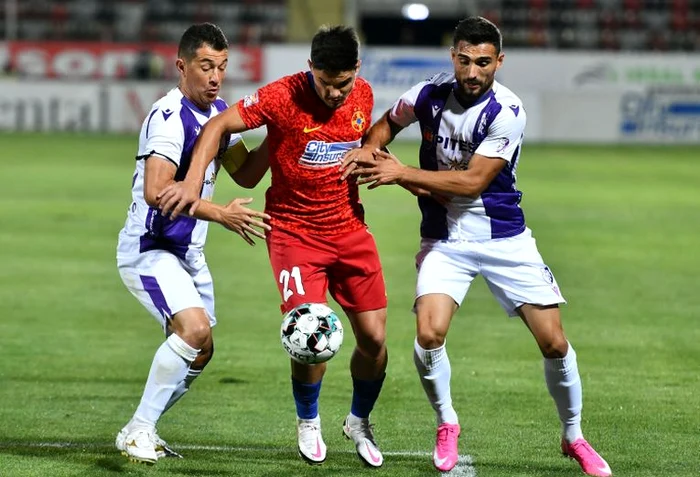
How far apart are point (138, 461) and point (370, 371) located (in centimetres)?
129

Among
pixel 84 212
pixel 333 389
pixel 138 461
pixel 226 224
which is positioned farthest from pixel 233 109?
pixel 84 212

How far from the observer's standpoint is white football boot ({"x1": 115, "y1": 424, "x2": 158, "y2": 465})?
6035mm

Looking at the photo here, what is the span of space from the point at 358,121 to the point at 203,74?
32.4 inches

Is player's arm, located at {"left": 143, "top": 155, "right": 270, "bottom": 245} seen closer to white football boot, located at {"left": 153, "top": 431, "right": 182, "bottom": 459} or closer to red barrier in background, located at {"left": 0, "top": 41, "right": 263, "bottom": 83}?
white football boot, located at {"left": 153, "top": 431, "right": 182, "bottom": 459}

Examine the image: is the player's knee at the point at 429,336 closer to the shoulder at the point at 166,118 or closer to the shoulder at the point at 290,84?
the shoulder at the point at 290,84

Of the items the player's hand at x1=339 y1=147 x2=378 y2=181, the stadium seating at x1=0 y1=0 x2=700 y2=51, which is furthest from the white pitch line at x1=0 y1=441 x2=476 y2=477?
the stadium seating at x1=0 y1=0 x2=700 y2=51

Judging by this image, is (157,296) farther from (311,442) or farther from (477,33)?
(477,33)

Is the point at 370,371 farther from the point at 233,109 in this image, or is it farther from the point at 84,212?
the point at 84,212

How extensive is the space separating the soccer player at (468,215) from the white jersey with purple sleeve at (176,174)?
2.73 feet

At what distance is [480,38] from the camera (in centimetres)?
620

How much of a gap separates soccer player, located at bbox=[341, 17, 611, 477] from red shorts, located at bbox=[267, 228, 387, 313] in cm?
27

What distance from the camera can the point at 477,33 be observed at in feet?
20.3

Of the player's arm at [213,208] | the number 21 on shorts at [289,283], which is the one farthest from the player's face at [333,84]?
the number 21 on shorts at [289,283]

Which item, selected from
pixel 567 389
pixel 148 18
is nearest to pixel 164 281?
pixel 567 389
